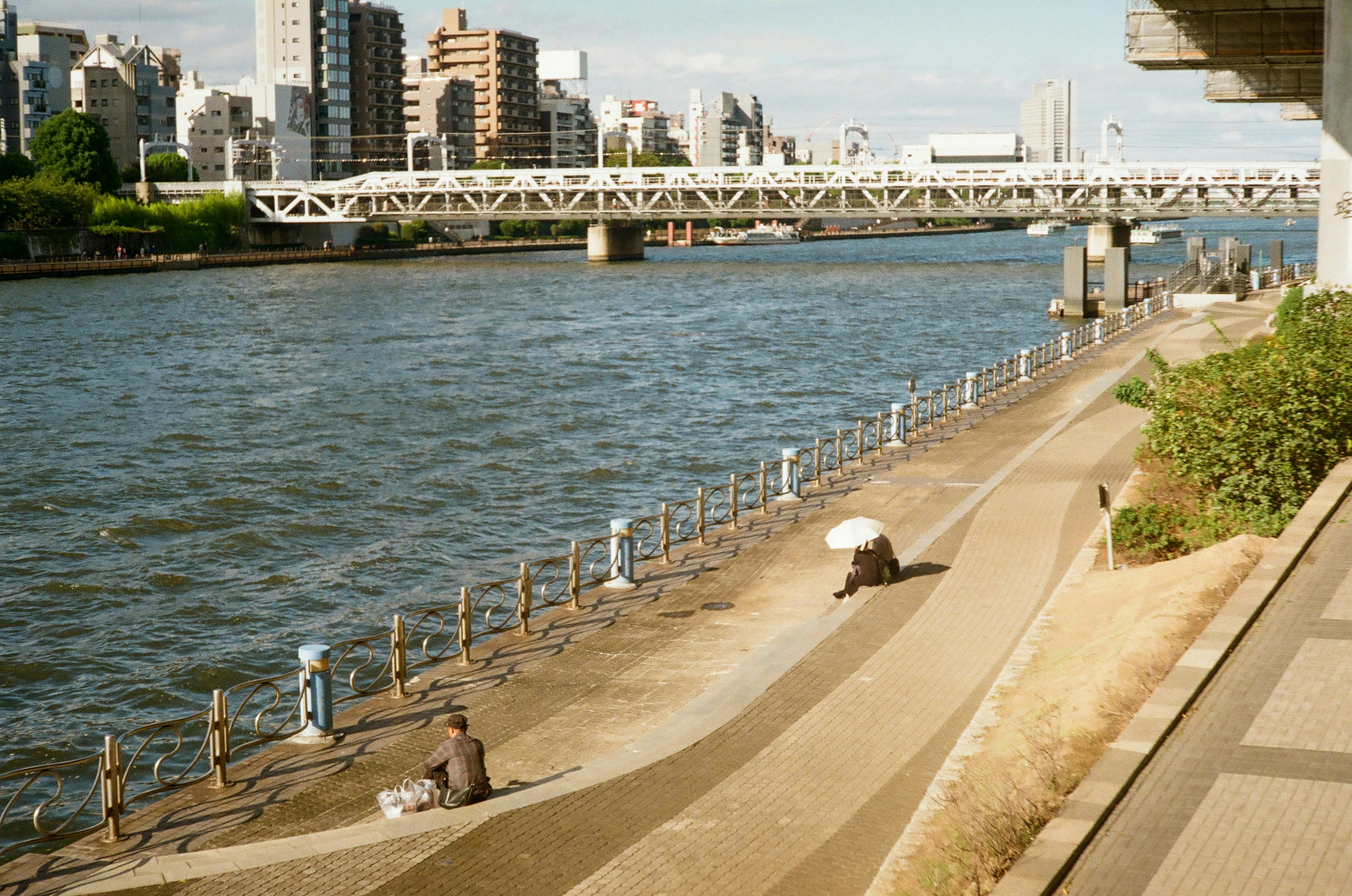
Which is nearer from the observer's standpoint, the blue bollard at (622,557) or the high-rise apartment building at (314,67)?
the blue bollard at (622,557)

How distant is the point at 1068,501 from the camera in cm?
2136

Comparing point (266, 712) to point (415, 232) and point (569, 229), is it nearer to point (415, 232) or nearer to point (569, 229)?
point (415, 232)

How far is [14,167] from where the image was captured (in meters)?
108

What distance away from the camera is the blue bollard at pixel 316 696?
13.1m

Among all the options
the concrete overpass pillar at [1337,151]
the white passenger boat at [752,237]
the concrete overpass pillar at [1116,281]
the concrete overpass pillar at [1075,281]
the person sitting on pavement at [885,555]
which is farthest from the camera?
the white passenger boat at [752,237]

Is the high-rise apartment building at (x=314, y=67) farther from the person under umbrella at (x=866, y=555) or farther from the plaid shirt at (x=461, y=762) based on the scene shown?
the plaid shirt at (x=461, y=762)

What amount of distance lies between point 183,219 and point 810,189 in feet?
178

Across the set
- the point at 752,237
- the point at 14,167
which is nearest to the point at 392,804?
the point at 14,167

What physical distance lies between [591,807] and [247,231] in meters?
126

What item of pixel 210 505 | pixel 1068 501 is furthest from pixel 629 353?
pixel 1068 501

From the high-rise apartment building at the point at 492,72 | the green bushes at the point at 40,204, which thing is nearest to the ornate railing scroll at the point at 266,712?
the green bushes at the point at 40,204

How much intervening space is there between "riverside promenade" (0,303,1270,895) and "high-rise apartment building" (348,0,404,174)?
158 meters

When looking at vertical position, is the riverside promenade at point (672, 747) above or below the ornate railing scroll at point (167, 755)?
above

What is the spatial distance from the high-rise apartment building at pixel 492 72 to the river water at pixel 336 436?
345 feet
